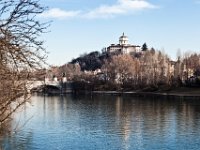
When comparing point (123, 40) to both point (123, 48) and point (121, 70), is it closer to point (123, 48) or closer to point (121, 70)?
point (123, 48)

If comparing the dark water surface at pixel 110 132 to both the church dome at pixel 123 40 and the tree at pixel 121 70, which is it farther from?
the church dome at pixel 123 40

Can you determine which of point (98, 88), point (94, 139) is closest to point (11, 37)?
point (94, 139)

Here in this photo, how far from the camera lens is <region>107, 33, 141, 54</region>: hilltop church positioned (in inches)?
6260

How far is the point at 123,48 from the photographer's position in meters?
163

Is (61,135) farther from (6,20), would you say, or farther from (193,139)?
(6,20)

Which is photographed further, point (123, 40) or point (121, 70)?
point (123, 40)

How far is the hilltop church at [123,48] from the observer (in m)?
159

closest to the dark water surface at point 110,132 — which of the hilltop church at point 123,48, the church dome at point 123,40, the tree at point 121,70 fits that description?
the tree at point 121,70

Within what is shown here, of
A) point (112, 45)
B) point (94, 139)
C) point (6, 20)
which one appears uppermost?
point (112, 45)

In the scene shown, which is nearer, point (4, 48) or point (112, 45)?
point (4, 48)

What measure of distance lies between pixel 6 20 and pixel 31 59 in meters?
0.40

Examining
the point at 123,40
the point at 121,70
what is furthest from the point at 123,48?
the point at 121,70

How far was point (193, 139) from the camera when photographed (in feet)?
87.0

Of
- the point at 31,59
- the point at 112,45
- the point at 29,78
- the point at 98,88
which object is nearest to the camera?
the point at 31,59
